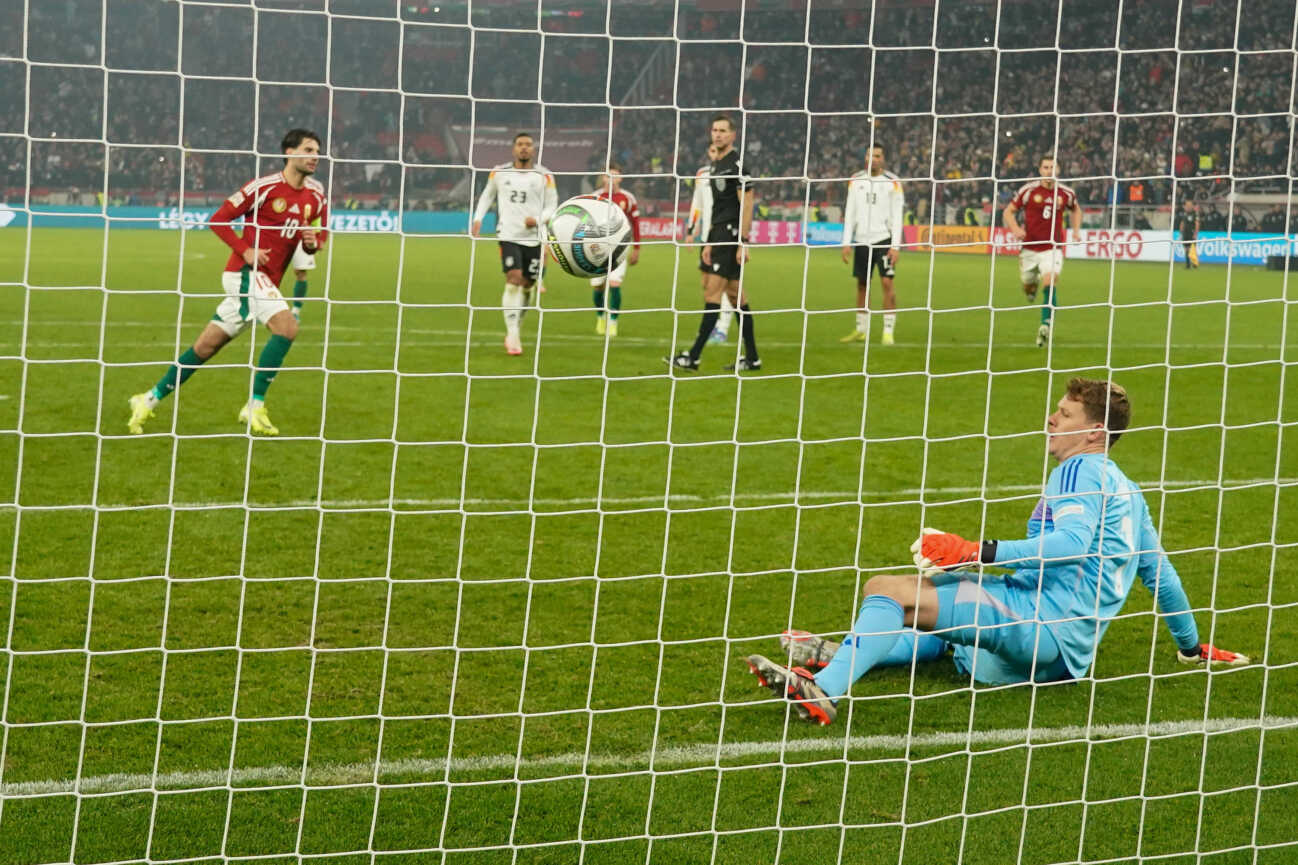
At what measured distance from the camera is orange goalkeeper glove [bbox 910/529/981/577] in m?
3.92

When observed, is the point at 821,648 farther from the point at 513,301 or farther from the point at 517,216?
the point at 517,216

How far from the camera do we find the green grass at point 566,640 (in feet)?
11.3

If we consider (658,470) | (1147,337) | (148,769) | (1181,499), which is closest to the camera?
(148,769)

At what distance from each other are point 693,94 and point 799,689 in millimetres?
29740

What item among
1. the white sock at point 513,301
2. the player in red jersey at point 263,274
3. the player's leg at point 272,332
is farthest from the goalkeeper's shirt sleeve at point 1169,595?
the white sock at point 513,301

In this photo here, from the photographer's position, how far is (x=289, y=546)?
575cm

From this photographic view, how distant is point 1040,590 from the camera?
414 cm

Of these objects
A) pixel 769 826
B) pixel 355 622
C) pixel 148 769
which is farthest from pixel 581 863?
pixel 355 622

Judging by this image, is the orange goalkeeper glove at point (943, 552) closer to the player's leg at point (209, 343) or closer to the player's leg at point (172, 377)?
the player's leg at point (209, 343)

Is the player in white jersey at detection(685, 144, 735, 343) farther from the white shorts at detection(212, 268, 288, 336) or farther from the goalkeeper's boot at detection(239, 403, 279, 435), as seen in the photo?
the goalkeeper's boot at detection(239, 403, 279, 435)

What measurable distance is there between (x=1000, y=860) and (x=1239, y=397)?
782cm

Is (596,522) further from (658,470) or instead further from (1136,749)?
(1136,749)

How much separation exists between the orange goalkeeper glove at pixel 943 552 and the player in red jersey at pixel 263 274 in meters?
4.66

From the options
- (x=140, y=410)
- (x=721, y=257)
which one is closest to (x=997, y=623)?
(x=140, y=410)
